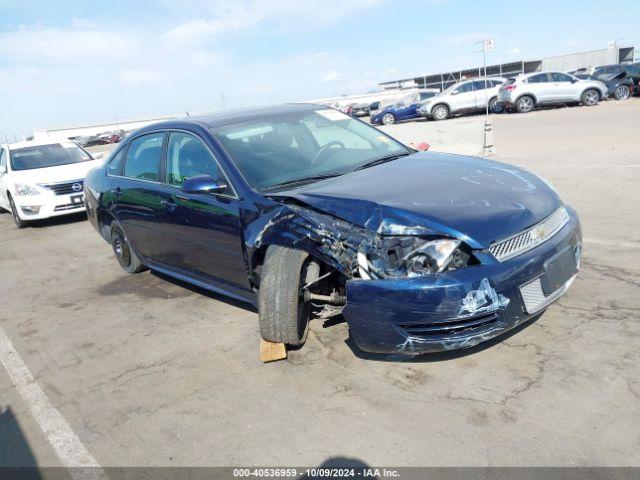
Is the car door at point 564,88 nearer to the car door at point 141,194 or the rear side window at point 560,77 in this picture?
the rear side window at point 560,77

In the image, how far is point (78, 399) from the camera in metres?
3.55

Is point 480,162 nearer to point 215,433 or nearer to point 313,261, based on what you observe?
point 313,261

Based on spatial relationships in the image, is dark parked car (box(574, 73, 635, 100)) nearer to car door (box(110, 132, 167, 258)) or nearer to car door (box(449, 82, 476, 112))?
car door (box(449, 82, 476, 112))

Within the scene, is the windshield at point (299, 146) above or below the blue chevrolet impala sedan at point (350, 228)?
above

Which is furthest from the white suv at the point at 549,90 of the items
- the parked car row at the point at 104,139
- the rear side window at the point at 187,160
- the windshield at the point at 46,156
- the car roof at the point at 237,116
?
the parked car row at the point at 104,139

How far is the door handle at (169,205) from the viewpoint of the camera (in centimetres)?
453

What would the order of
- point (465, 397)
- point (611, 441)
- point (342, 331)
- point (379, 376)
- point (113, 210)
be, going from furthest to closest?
point (113, 210), point (342, 331), point (379, 376), point (465, 397), point (611, 441)

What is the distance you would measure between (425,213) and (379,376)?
104cm

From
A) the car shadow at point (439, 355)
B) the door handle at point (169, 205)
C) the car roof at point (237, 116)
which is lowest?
the car shadow at point (439, 355)

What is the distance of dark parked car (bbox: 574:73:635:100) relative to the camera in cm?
2431

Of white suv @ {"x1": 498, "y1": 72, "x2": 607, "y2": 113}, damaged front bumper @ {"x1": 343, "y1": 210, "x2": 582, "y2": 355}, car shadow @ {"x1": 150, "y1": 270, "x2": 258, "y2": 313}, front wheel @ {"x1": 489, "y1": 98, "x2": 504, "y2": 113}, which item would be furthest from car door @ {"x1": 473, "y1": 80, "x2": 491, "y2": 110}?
damaged front bumper @ {"x1": 343, "y1": 210, "x2": 582, "y2": 355}

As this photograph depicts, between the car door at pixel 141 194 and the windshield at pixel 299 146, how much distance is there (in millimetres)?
950

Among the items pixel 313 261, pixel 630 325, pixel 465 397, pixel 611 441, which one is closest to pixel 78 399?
pixel 313 261

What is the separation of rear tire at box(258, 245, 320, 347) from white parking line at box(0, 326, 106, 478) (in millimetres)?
1247
